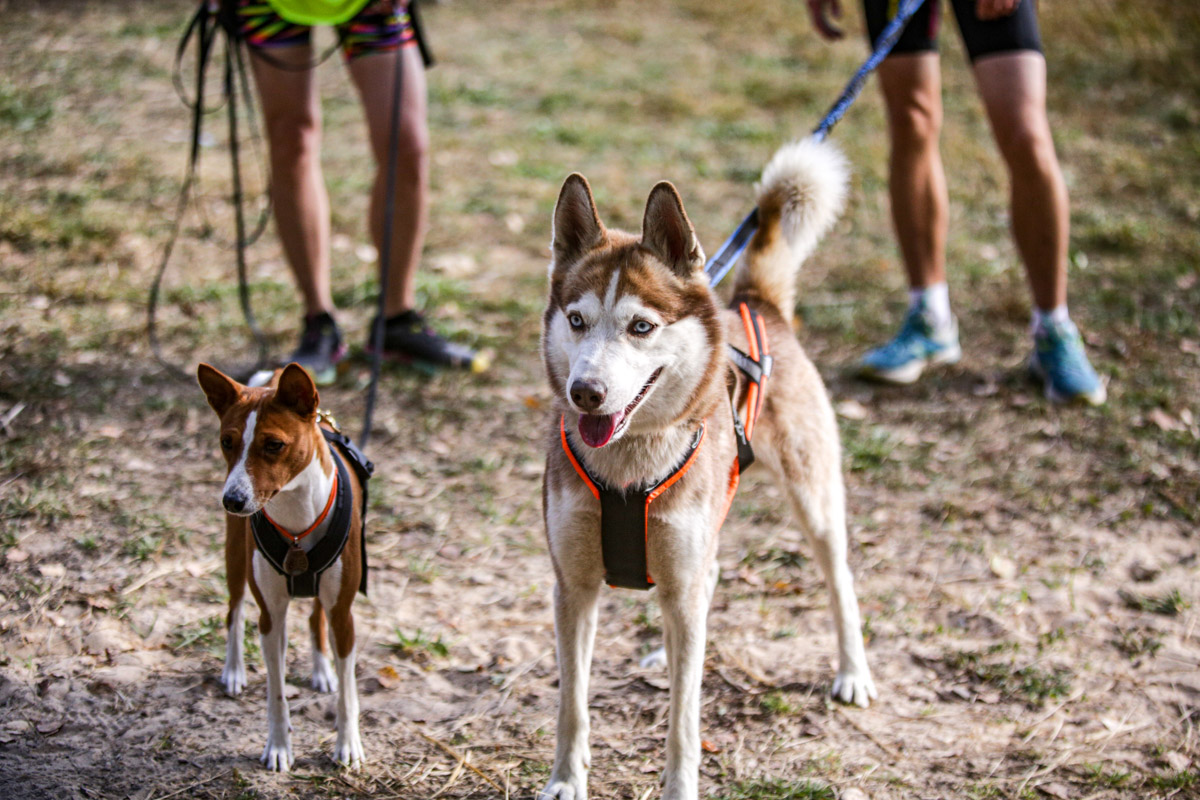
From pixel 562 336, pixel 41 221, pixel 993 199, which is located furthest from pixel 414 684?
pixel 993 199

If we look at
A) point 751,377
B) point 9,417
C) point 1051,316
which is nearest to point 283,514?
point 751,377

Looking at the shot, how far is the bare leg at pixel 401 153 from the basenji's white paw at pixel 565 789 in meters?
2.33

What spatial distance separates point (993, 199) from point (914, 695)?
15.2 ft

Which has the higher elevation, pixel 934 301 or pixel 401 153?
pixel 401 153

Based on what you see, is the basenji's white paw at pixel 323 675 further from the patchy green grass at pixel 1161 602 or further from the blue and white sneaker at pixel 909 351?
the blue and white sneaker at pixel 909 351

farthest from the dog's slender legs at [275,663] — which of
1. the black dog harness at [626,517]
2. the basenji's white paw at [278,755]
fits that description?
the black dog harness at [626,517]

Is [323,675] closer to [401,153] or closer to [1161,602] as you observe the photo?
[401,153]

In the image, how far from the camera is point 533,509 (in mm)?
3598

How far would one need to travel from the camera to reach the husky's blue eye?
2.08 metres

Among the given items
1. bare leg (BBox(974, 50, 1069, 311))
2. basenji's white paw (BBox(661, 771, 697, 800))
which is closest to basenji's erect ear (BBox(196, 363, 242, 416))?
basenji's white paw (BBox(661, 771, 697, 800))

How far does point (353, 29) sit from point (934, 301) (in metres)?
2.79

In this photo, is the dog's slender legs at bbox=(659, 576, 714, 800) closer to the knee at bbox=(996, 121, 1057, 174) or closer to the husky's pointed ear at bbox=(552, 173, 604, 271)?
the husky's pointed ear at bbox=(552, 173, 604, 271)

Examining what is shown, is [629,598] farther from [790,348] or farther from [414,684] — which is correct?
[790,348]

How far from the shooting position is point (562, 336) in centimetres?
215
